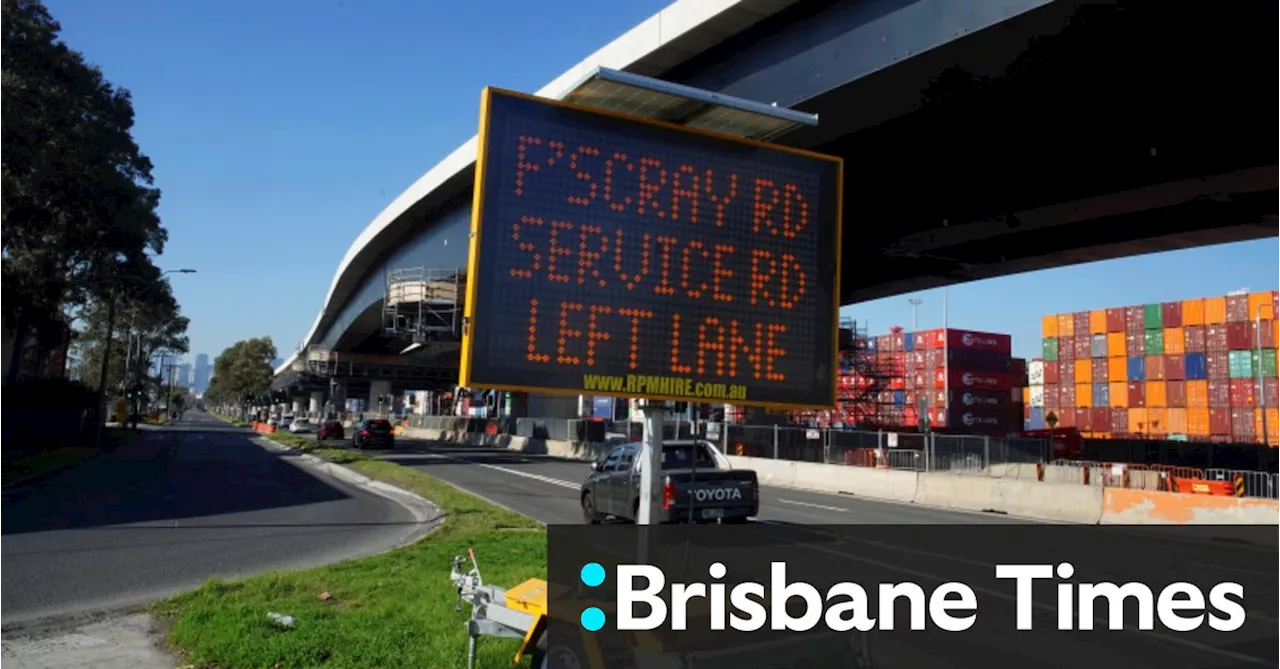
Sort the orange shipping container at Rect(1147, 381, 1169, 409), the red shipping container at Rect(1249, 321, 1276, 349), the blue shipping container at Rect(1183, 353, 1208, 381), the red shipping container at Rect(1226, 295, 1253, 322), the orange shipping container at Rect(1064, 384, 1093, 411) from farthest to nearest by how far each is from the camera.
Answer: the orange shipping container at Rect(1064, 384, 1093, 411) → the orange shipping container at Rect(1147, 381, 1169, 409) → the blue shipping container at Rect(1183, 353, 1208, 381) → the red shipping container at Rect(1226, 295, 1253, 322) → the red shipping container at Rect(1249, 321, 1276, 349)

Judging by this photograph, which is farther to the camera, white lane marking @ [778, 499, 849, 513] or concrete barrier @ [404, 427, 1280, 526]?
white lane marking @ [778, 499, 849, 513]

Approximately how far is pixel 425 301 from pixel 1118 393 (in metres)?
42.0

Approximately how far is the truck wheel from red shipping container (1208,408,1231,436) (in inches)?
1726

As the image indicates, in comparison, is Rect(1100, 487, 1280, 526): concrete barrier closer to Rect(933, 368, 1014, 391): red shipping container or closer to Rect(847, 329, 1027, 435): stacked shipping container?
Rect(847, 329, 1027, 435): stacked shipping container

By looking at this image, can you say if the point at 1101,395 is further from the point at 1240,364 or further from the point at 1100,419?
the point at 1240,364

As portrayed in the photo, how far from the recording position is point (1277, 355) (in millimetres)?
44000

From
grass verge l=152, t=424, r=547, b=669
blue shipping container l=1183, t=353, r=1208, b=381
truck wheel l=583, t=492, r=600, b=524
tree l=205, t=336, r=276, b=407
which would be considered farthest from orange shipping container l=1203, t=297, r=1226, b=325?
tree l=205, t=336, r=276, b=407

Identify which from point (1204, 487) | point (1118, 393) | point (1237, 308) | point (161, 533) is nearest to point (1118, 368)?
point (1118, 393)

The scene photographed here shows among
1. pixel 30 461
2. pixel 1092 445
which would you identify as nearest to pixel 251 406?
pixel 30 461

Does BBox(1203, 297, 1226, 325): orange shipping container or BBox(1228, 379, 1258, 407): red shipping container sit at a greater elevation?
BBox(1203, 297, 1226, 325): orange shipping container

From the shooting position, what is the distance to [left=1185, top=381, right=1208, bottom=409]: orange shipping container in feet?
156

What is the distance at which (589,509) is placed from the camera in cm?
1697

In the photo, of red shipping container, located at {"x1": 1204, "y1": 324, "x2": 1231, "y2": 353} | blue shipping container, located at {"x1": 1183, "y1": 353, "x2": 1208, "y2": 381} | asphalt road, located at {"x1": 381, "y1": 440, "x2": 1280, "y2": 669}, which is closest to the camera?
asphalt road, located at {"x1": 381, "y1": 440, "x2": 1280, "y2": 669}

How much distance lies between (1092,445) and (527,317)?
130ft
